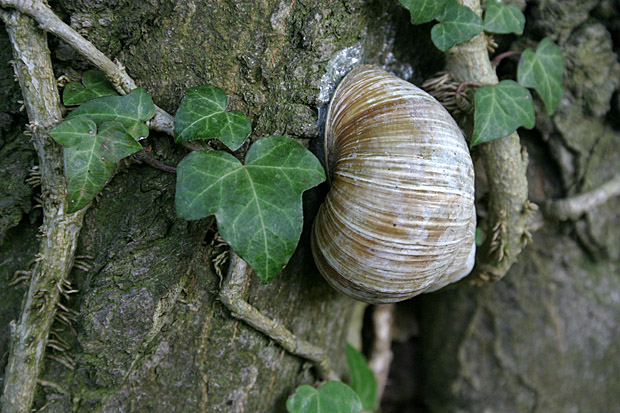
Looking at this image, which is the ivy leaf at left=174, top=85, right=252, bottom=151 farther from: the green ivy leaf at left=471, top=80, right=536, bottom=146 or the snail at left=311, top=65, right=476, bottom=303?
the green ivy leaf at left=471, top=80, right=536, bottom=146

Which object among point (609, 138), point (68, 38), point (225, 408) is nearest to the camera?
point (68, 38)

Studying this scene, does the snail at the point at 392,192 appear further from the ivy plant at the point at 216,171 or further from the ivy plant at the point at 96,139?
the ivy plant at the point at 96,139

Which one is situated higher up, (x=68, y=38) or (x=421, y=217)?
(x=68, y=38)

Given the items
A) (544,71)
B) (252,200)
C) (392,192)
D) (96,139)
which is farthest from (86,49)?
(544,71)

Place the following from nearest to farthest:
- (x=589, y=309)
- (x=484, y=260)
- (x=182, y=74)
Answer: (x=182, y=74) → (x=484, y=260) → (x=589, y=309)

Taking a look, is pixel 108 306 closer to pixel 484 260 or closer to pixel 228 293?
pixel 228 293

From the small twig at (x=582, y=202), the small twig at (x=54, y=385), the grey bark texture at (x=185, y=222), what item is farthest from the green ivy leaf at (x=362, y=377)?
the small twig at (x=54, y=385)

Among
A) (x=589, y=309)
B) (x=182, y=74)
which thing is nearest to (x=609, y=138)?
(x=589, y=309)

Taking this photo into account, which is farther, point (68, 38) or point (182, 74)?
point (182, 74)
